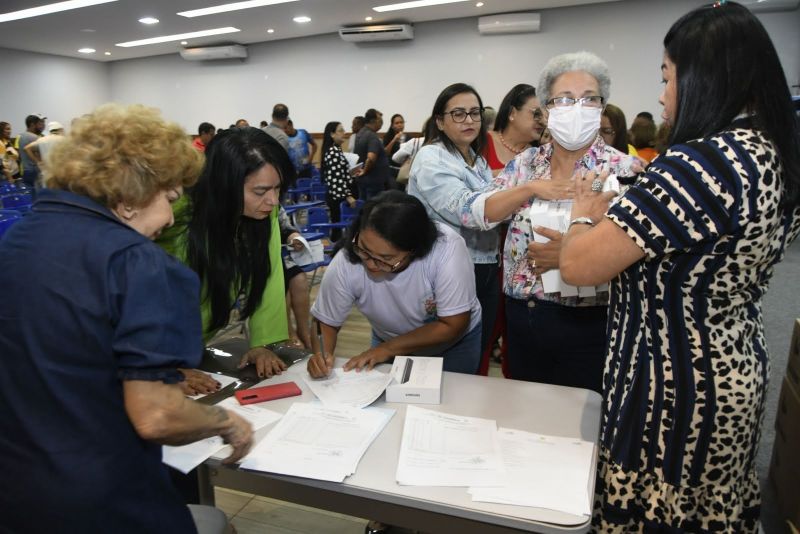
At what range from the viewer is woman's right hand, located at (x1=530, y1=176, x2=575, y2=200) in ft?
5.02

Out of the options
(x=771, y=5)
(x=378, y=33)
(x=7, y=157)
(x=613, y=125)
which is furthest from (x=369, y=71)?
(x=613, y=125)

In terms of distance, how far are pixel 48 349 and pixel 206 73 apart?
13.7 m

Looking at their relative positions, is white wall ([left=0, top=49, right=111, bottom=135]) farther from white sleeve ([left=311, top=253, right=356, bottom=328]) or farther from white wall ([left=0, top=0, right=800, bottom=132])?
white sleeve ([left=311, top=253, right=356, bottom=328])

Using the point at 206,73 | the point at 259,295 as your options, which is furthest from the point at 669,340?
the point at 206,73

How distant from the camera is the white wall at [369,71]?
9023mm

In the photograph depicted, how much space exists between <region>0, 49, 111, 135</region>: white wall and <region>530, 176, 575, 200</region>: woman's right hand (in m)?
13.2

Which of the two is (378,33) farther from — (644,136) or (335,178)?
(644,136)

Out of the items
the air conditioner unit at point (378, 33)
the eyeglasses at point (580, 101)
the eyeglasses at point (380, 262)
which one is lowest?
the eyeglasses at point (380, 262)

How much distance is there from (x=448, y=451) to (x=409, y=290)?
0.69 metres

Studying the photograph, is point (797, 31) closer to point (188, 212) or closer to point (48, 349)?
point (188, 212)

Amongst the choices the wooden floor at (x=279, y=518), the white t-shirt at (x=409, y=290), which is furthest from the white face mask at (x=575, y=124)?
the wooden floor at (x=279, y=518)

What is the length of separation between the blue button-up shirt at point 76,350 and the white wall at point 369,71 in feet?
31.8

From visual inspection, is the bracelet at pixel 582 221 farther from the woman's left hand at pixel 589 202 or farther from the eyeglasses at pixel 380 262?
the eyeglasses at pixel 380 262

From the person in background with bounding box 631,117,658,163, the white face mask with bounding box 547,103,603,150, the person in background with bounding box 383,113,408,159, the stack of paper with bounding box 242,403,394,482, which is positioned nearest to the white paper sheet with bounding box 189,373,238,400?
the stack of paper with bounding box 242,403,394,482
